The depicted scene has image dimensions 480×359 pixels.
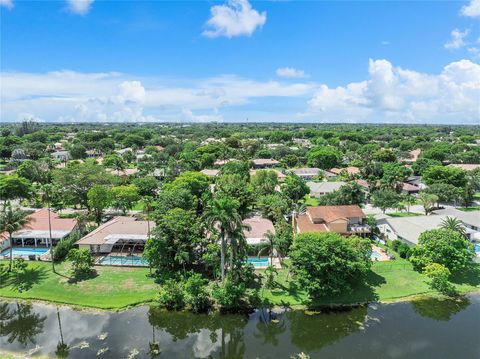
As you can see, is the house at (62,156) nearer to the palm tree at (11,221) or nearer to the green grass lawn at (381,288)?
the palm tree at (11,221)

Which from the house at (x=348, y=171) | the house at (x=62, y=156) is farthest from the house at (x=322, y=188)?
the house at (x=62, y=156)

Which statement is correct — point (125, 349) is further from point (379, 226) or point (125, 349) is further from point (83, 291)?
point (379, 226)

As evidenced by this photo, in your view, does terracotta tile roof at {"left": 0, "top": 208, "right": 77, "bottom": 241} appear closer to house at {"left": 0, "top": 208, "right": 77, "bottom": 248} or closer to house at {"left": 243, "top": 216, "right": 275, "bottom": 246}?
house at {"left": 0, "top": 208, "right": 77, "bottom": 248}

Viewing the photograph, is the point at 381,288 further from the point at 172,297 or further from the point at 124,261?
the point at 124,261

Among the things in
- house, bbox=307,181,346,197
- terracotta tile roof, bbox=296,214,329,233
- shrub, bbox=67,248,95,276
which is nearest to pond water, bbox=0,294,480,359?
shrub, bbox=67,248,95,276

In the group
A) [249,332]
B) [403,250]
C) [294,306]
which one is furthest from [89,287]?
[403,250]

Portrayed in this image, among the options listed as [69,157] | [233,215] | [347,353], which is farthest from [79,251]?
[69,157]
